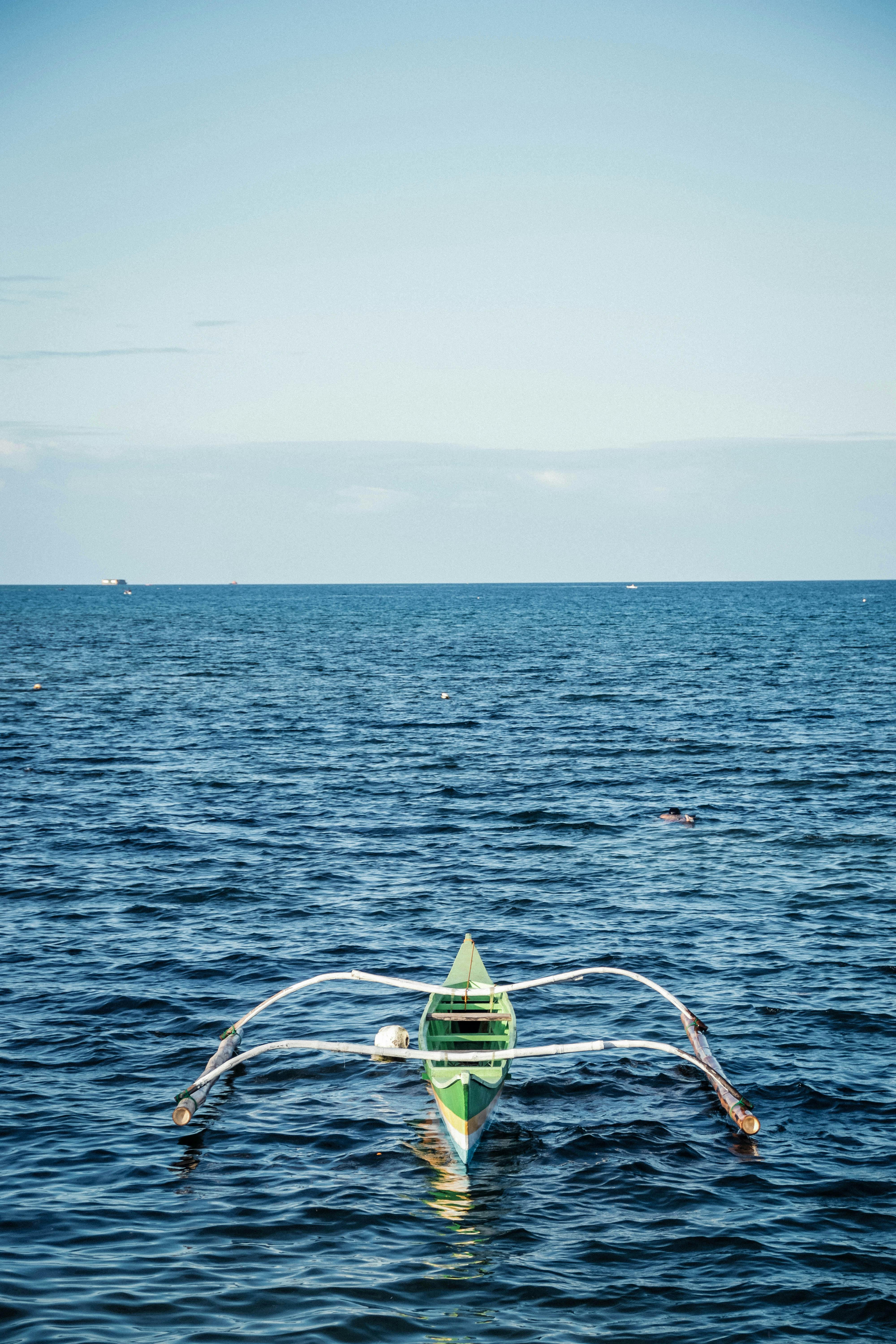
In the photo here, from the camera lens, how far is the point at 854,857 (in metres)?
32.7

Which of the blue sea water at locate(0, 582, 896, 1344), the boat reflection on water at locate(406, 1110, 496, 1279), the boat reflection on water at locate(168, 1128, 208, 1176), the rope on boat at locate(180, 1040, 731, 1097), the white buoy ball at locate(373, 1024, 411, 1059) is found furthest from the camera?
the white buoy ball at locate(373, 1024, 411, 1059)

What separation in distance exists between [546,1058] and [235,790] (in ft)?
81.9

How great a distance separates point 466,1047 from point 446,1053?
2233 mm

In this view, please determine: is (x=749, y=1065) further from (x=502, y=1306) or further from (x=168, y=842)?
(x=168, y=842)

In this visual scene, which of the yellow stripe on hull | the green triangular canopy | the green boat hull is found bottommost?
the yellow stripe on hull

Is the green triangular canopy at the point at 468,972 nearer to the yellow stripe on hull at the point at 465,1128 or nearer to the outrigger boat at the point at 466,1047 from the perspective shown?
the outrigger boat at the point at 466,1047

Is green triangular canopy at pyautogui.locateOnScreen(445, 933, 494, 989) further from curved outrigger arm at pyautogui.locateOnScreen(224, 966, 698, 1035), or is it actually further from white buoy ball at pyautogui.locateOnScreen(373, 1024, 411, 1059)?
white buoy ball at pyautogui.locateOnScreen(373, 1024, 411, 1059)

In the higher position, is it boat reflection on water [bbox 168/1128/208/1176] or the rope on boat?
the rope on boat

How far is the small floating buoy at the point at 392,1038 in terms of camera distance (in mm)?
20094

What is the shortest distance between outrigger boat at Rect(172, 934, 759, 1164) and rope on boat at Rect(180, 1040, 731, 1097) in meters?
0.02

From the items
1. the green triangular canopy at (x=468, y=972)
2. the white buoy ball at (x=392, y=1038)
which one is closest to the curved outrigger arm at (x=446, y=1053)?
the white buoy ball at (x=392, y=1038)

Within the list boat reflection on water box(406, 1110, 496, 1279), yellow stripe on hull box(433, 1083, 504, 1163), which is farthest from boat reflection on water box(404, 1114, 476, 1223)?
yellow stripe on hull box(433, 1083, 504, 1163)

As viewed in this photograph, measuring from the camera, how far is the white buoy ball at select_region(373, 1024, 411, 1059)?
791 inches

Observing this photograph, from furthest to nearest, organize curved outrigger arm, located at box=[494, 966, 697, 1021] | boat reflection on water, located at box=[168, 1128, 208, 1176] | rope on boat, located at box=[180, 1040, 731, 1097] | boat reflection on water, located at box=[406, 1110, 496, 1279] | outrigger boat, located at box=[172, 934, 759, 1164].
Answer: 1. curved outrigger arm, located at box=[494, 966, 697, 1021]
2. rope on boat, located at box=[180, 1040, 731, 1097]
3. outrigger boat, located at box=[172, 934, 759, 1164]
4. boat reflection on water, located at box=[168, 1128, 208, 1176]
5. boat reflection on water, located at box=[406, 1110, 496, 1279]
